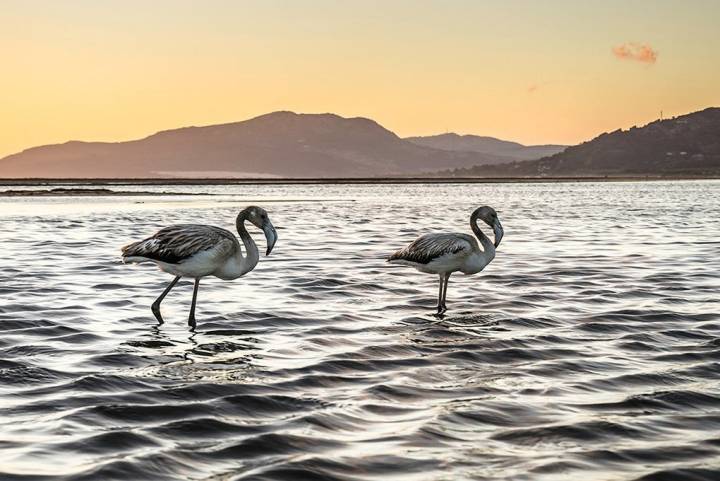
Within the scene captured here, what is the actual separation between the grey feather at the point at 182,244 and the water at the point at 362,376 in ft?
3.79

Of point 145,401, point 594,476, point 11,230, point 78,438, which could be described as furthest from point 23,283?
point 11,230

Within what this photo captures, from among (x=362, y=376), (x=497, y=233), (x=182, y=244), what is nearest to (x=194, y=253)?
(x=182, y=244)

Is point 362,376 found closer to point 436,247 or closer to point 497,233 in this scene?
point 436,247

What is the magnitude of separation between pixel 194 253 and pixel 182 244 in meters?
0.26

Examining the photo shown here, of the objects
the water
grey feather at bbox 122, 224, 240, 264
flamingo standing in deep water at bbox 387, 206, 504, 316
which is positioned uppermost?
grey feather at bbox 122, 224, 240, 264

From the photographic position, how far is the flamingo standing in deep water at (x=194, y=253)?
48.0 ft

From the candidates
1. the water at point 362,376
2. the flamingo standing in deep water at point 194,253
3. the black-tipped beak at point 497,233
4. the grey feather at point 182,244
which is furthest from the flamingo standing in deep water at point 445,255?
the grey feather at point 182,244

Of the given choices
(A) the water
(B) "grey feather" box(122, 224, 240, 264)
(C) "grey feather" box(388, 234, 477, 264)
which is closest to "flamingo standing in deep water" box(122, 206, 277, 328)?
(B) "grey feather" box(122, 224, 240, 264)

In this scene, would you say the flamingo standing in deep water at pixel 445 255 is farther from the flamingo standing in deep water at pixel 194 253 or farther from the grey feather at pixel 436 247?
the flamingo standing in deep water at pixel 194 253

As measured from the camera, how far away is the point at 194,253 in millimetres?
14578

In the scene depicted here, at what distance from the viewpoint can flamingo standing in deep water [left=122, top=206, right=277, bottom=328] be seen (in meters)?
14.6

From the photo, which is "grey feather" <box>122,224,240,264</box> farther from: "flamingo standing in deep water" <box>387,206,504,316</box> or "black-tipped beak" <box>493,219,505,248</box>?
"black-tipped beak" <box>493,219,505,248</box>

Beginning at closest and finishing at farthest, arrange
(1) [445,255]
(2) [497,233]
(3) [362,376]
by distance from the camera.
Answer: (3) [362,376] → (1) [445,255] → (2) [497,233]

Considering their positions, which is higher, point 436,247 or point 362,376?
point 436,247
